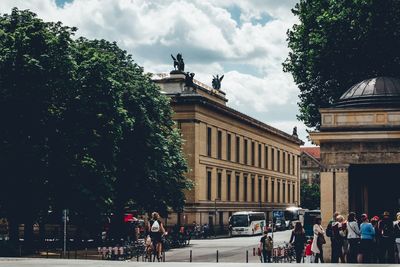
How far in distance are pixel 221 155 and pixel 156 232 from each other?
205 ft

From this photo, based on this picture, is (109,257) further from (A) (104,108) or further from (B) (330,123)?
(B) (330,123)

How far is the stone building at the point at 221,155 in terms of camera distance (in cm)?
8688

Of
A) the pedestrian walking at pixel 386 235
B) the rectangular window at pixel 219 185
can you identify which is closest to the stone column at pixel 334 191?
the pedestrian walking at pixel 386 235

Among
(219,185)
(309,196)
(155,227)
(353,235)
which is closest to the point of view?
(353,235)

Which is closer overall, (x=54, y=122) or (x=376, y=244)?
(x=376, y=244)

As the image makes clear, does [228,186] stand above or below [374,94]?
below

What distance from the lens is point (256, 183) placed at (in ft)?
359

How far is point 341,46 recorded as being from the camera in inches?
2046

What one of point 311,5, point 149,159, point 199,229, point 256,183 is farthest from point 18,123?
point 256,183

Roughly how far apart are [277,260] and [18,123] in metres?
17.2

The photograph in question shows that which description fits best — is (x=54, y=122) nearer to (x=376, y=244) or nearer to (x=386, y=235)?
(x=376, y=244)

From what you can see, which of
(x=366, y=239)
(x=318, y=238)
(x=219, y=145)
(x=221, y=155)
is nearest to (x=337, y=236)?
(x=318, y=238)

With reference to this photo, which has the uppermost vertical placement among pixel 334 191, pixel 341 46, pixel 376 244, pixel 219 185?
pixel 341 46

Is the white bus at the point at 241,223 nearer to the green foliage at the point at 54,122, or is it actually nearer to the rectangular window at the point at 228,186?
the rectangular window at the point at 228,186
